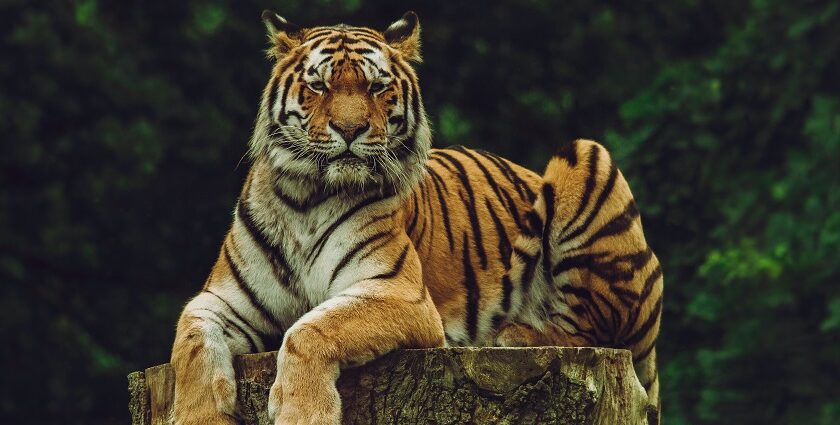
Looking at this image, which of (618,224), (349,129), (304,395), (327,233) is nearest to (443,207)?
(618,224)

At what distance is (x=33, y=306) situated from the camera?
45.5 ft

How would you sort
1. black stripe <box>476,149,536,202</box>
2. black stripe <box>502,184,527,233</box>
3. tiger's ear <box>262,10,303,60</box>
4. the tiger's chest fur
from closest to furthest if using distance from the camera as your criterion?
the tiger's chest fur
tiger's ear <box>262,10,303,60</box>
black stripe <box>502,184,527,233</box>
black stripe <box>476,149,536,202</box>

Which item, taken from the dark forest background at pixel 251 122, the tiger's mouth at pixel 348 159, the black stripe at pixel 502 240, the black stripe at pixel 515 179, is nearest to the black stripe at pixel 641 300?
the black stripe at pixel 502 240

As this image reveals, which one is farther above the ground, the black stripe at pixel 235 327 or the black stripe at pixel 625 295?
the black stripe at pixel 625 295

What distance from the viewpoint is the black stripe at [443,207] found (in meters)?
5.82

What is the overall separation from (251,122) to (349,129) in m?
9.11

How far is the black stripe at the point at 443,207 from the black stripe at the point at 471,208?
11 cm

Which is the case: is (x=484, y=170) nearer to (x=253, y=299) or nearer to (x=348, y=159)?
(x=348, y=159)

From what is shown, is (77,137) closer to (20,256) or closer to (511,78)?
(20,256)

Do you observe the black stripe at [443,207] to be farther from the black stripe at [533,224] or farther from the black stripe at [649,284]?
the black stripe at [649,284]

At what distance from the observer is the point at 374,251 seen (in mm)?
5172

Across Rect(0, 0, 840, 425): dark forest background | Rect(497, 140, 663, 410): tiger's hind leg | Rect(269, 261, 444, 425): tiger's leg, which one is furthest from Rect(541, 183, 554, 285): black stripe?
Rect(0, 0, 840, 425): dark forest background

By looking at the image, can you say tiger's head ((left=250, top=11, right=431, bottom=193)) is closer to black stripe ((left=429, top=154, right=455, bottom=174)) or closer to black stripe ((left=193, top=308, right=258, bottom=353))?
black stripe ((left=193, top=308, right=258, bottom=353))

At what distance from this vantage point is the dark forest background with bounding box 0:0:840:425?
1125cm
